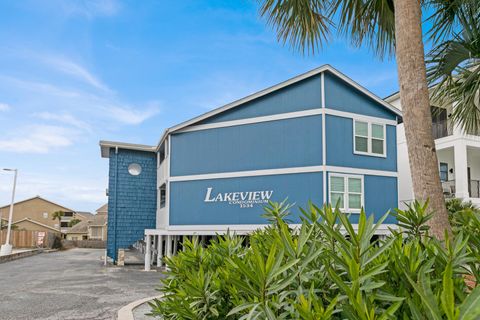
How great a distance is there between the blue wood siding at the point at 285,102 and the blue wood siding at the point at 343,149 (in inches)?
43.1

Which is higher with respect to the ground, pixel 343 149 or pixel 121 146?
pixel 121 146

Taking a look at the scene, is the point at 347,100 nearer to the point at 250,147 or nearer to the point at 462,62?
the point at 250,147

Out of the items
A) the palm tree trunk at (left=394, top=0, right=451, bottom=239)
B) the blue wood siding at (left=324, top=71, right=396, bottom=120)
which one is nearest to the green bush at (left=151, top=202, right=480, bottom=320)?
the palm tree trunk at (left=394, top=0, right=451, bottom=239)

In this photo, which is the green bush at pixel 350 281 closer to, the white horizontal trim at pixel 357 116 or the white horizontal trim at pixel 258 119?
the white horizontal trim at pixel 258 119

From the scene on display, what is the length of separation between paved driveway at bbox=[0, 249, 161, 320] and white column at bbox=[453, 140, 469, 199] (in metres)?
15.5

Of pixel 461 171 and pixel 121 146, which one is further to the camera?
pixel 121 146

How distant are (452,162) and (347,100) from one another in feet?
35.6

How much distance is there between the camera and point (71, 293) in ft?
38.3

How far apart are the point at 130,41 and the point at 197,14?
13.0 ft

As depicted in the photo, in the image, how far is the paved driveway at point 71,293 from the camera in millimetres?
8958

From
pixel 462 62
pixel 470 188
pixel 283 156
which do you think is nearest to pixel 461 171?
pixel 470 188

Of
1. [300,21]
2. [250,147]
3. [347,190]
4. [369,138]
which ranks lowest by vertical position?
[347,190]

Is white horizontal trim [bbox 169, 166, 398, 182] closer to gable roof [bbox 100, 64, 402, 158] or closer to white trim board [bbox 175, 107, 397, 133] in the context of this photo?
white trim board [bbox 175, 107, 397, 133]

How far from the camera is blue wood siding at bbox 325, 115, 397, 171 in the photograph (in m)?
16.2
